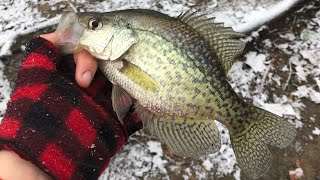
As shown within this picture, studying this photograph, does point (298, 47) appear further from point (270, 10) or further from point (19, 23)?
point (19, 23)

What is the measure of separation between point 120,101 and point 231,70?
1556 mm

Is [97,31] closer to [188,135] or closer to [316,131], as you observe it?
[188,135]

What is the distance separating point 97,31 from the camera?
193cm

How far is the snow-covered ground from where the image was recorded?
2877 millimetres

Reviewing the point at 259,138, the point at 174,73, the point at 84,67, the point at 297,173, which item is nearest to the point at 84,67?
the point at 84,67

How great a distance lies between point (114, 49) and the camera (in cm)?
189

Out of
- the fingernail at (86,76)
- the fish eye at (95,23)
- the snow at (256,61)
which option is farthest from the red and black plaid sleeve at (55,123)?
the snow at (256,61)

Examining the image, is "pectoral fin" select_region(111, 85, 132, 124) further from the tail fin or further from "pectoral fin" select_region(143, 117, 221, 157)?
the tail fin

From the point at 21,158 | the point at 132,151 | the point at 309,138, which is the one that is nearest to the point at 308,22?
the point at 309,138

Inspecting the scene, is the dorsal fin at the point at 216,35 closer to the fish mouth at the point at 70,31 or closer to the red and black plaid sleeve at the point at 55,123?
the fish mouth at the point at 70,31

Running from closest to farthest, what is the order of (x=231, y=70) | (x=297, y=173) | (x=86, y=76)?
1. (x=86, y=76)
2. (x=297, y=173)
3. (x=231, y=70)

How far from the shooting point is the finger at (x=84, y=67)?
6.26ft

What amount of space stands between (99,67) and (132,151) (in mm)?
1084

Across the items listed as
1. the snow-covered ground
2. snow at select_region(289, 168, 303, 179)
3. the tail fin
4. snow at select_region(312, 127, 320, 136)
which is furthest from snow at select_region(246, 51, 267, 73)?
the tail fin
